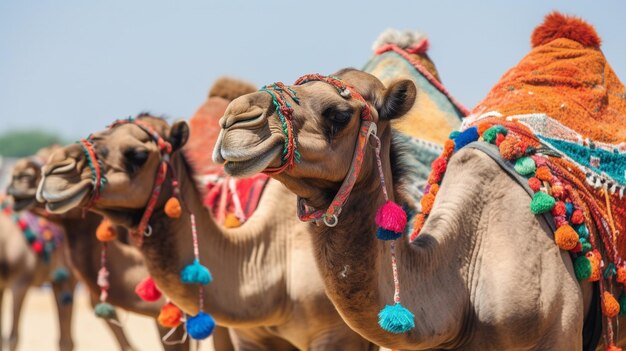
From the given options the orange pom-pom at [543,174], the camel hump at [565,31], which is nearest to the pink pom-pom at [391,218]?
the orange pom-pom at [543,174]

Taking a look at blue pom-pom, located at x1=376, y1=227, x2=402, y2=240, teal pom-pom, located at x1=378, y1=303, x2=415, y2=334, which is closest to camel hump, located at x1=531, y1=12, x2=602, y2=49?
blue pom-pom, located at x1=376, y1=227, x2=402, y2=240

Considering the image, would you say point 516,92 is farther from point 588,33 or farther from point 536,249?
point 536,249

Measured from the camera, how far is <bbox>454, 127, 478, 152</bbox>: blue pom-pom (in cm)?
441

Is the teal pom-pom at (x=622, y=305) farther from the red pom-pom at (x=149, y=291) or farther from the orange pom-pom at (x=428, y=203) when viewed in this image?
the red pom-pom at (x=149, y=291)

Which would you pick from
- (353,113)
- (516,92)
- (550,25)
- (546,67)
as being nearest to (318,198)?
(353,113)

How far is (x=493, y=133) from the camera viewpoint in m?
4.31

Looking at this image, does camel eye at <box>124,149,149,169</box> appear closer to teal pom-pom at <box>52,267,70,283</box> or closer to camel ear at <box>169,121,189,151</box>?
camel ear at <box>169,121,189,151</box>

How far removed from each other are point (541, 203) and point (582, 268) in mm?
339

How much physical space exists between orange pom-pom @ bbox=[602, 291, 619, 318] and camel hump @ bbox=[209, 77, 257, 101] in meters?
3.66

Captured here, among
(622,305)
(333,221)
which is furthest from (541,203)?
(333,221)

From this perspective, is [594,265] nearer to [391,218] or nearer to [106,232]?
[391,218]

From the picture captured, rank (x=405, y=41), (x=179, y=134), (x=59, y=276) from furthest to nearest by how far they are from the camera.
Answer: (x=59, y=276) < (x=405, y=41) < (x=179, y=134)

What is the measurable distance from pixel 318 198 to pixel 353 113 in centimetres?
34

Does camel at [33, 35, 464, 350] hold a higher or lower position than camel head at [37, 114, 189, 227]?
lower
